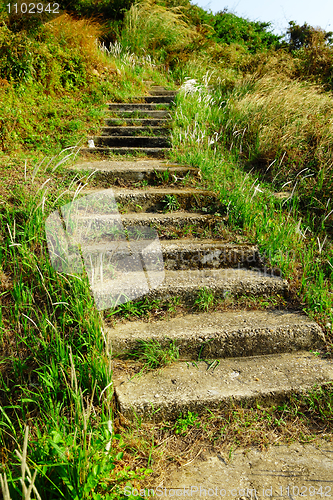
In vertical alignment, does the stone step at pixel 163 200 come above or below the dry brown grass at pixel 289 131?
below

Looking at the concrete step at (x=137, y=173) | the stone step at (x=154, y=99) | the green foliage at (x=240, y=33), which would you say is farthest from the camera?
the green foliage at (x=240, y=33)

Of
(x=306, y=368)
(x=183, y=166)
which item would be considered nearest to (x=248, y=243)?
(x=306, y=368)

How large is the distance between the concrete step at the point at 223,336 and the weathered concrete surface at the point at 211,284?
260 millimetres

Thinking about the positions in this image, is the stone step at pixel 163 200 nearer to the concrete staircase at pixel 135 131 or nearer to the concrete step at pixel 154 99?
the concrete staircase at pixel 135 131

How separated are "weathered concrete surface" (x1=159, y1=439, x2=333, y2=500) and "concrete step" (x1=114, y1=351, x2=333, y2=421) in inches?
11.4

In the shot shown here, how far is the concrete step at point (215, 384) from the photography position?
2.02 m

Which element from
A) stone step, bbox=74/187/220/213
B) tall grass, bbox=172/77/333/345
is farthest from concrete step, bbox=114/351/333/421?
stone step, bbox=74/187/220/213

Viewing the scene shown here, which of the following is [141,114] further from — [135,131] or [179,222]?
[179,222]

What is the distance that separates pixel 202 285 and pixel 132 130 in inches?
141

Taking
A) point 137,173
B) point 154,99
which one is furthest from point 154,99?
point 137,173

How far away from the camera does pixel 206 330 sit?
2.43 metres

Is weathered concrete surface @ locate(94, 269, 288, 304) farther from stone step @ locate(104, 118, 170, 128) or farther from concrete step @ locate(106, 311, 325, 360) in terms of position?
stone step @ locate(104, 118, 170, 128)

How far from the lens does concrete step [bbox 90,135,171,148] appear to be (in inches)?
200

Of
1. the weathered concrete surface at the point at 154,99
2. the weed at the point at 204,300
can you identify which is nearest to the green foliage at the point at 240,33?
the weathered concrete surface at the point at 154,99
